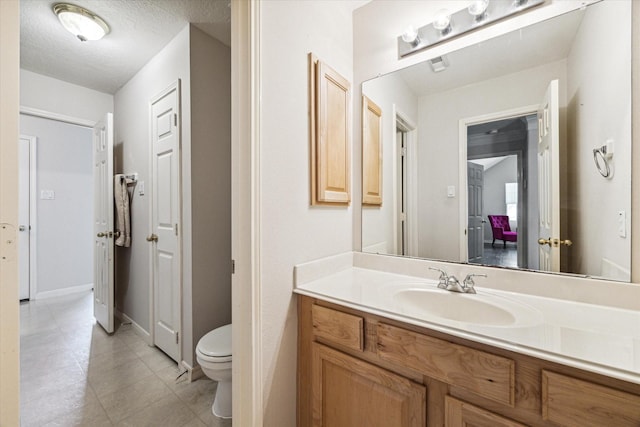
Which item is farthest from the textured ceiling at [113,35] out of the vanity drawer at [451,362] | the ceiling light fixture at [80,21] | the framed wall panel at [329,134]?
the vanity drawer at [451,362]

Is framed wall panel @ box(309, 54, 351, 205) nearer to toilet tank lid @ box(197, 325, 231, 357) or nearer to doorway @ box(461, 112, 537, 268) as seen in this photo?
doorway @ box(461, 112, 537, 268)

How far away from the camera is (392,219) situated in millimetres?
1615

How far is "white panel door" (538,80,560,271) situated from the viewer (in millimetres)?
1143

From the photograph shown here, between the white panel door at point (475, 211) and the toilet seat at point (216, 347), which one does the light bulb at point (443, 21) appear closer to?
the white panel door at point (475, 211)

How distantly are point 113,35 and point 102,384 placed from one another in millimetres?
2470

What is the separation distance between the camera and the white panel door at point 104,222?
2521mm

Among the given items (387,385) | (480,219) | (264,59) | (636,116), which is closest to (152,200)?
(264,59)

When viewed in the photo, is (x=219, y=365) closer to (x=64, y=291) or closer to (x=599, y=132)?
(x=599, y=132)

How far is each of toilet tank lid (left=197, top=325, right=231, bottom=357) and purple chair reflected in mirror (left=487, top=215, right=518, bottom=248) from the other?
1494 millimetres

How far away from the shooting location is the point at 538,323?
89cm

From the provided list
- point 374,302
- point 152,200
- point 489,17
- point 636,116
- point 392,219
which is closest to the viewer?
point 636,116

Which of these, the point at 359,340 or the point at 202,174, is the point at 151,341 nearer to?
the point at 202,174

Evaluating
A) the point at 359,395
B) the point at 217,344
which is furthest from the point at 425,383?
the point at 217,344

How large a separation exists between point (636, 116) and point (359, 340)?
1.26 meters
